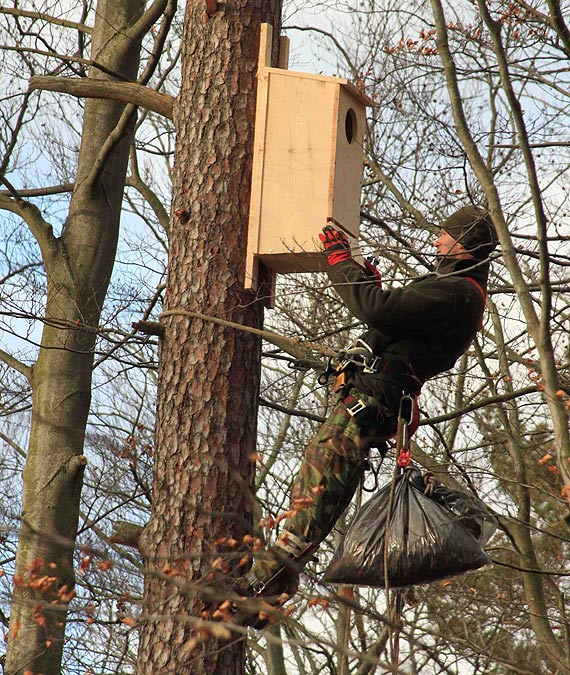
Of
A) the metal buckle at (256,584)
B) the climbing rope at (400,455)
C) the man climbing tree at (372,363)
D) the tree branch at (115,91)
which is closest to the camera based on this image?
the climbing rope at (400,455)

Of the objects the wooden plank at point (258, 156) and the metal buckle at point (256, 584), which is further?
the wooden plank at point (258, 156)

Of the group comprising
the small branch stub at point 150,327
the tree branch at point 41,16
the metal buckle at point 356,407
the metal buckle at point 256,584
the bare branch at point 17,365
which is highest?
the tree branch at point 41,16

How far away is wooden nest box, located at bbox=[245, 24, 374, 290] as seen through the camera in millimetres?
4332

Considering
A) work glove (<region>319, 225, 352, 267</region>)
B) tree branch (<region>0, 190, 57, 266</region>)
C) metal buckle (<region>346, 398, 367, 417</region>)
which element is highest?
tree branch (<region>0, 190, 57, 266</region>)

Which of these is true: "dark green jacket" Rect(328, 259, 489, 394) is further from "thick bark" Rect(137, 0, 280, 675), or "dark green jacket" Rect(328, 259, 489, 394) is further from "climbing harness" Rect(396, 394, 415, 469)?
"thick bark" Rect(137, 0, 280, 675)

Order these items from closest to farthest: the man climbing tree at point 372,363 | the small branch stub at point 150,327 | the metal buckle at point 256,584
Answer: the metal buckle at point 256,584 → the man climbing tree at point 372,363 → the small branch stub at point 150,327

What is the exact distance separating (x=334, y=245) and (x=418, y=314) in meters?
0.46

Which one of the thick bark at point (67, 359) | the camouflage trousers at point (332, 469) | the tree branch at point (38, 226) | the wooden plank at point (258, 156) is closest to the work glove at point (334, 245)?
the wooden plank at point (258, 156)

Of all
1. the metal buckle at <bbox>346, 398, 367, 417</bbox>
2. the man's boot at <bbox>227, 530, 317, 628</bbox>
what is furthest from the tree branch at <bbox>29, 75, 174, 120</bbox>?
the man's boot at <bbox>227, 530, 317, 628</bbox>

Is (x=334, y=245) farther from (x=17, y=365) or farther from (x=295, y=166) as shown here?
(x=17, y=365)

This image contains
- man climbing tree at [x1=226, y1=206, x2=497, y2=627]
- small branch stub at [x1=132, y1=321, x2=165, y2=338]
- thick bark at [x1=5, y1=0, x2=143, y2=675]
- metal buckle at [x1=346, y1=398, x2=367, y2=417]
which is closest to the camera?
man climbing tree at [x1=226, y1=206, x2=497, y2=627]

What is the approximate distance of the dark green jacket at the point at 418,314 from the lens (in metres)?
3.92

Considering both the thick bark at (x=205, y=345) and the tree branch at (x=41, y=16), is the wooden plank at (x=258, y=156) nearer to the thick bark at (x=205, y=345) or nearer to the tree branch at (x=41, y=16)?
the thick bark at (x=205, y=345)

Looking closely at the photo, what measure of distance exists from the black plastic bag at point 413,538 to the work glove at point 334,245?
88 cm
